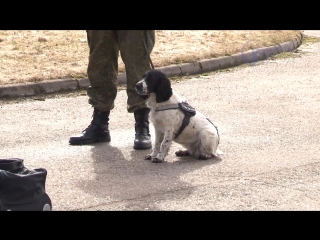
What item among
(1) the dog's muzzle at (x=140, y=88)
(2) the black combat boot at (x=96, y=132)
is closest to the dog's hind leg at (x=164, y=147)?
(1) the dog's muzzle at (x=140, y=88)

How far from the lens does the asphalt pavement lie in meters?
5.48

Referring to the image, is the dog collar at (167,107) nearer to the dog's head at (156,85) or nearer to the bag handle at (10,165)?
the dog's head at (156,85)

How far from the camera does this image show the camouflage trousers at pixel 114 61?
668 centimetres

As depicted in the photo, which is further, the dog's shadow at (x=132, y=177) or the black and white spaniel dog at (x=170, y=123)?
the black and white spaniel dog at (x=170, y=123)

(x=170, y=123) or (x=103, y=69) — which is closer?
(x=170, y=123)

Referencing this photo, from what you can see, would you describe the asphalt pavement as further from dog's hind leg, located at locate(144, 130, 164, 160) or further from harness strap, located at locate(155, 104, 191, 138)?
harness strap, located at locate(155, 104, 191, 138)

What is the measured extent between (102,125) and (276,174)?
179cm

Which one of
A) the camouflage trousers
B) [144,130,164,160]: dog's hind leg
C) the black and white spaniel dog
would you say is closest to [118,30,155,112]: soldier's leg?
the camouflage trousers

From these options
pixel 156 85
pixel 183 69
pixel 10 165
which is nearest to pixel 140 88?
pixel 156 85

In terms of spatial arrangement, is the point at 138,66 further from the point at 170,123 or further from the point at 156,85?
the point at 170,123

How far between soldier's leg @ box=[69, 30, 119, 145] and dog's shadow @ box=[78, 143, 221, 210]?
14 cm

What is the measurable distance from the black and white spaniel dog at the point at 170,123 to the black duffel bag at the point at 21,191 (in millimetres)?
1634

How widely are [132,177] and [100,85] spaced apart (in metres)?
1.33

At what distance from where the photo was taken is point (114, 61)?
6.98 metres
